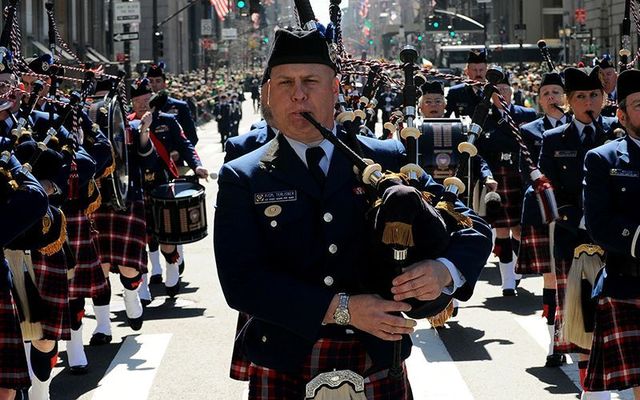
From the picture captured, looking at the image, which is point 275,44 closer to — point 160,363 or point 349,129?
point 349,129

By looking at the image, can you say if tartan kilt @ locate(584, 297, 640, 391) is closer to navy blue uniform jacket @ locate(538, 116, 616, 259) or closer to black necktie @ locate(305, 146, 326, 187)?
navy blue uniform jacket @ locate(538, 116, 616, 259)

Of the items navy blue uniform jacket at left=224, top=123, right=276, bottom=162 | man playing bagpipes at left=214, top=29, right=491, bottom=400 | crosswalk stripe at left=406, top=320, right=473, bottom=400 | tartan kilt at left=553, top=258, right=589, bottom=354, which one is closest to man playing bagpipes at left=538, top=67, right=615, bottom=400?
tartan kilt at left=553, top=258, right=589, bottom=354

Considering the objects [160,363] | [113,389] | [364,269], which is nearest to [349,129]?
[364,269]

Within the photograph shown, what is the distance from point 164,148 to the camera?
12180 mm

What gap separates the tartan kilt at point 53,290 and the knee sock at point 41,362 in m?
0.24

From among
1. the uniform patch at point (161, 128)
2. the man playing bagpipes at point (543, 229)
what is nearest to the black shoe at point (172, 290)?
the uniform patch at point (161, 128)

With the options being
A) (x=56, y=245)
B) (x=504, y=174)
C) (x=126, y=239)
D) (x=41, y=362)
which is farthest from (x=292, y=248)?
(x=504, y=174)

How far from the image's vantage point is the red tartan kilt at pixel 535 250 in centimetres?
938

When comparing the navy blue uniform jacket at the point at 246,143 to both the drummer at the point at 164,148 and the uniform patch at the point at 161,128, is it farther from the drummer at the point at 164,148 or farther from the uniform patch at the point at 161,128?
the uniform patch at the point at 161,128

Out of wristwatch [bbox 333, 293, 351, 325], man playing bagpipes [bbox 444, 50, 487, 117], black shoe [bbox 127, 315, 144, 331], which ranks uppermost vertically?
man playing bagpipes [bbox 444, 50, 487, 117]

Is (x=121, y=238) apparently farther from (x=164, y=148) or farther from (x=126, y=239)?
(x=164, y=148)

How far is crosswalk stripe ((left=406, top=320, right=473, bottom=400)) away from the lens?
7.86 meters

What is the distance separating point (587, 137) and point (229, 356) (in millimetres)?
3064

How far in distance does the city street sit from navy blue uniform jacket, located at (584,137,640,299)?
6.67 feet
